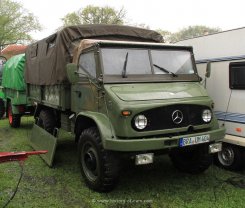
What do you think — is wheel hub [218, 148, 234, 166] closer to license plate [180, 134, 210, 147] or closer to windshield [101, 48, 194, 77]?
license plate [180, 134, 210, 147]

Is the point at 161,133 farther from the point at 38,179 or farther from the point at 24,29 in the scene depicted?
the point at 24,29

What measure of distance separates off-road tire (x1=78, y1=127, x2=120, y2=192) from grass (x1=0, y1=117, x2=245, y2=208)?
18 centimetres

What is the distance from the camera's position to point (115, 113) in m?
5.36

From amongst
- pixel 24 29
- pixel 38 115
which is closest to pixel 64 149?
pixel 38 115

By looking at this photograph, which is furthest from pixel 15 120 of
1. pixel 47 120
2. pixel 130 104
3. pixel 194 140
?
pixel 194 140

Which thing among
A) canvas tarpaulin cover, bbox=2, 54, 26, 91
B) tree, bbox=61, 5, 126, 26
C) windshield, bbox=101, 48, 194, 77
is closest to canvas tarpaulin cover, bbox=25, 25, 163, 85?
windshield, bbox=101, 48, 194, 77

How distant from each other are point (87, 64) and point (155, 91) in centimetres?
142

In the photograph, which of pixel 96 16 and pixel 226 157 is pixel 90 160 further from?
pixel 96 16

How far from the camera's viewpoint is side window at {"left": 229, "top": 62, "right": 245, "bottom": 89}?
669 centimetres

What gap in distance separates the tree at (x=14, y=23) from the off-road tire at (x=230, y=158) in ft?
130

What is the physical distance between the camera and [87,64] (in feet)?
21.1

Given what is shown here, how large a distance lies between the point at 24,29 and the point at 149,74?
41.0m

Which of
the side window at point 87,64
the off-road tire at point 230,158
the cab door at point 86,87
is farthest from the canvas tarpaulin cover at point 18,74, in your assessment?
the off-road tire at point 230,158

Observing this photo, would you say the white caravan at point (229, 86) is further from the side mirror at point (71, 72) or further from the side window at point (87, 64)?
the side mirror at point (71, 72)
